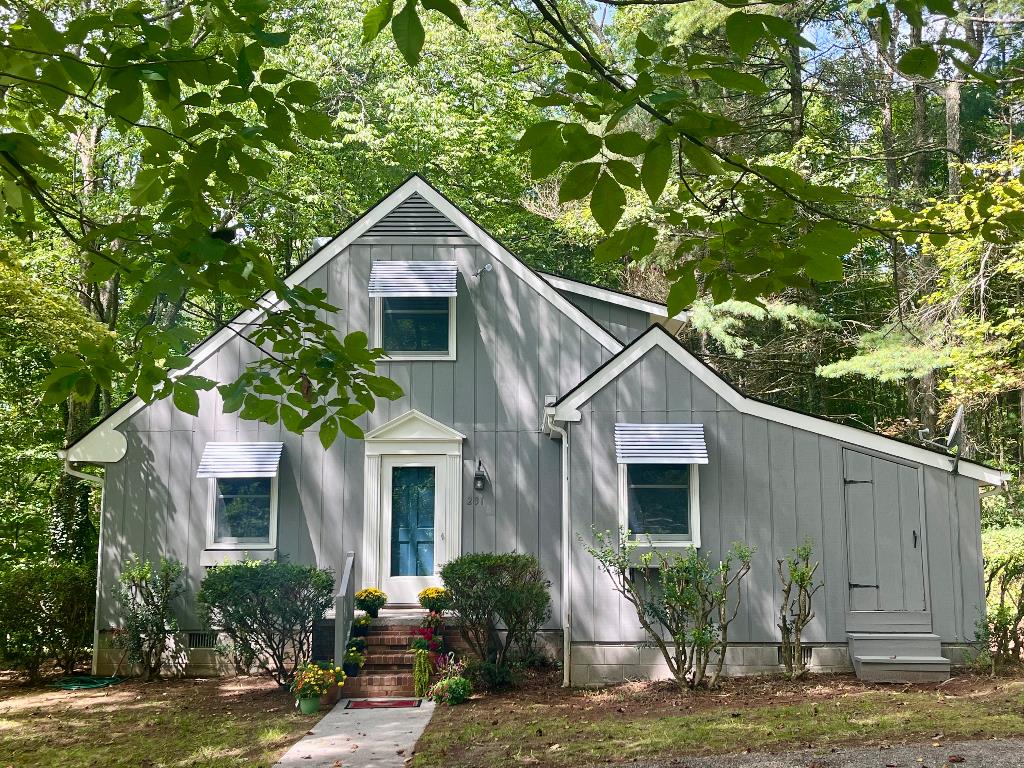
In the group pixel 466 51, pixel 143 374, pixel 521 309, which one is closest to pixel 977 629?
pixel 521 309

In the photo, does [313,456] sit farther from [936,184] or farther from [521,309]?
[936,184]

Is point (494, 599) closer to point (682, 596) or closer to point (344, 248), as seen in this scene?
point (682, 596)

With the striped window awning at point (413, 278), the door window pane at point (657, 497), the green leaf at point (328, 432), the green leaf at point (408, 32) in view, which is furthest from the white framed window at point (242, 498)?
the green leaf at point (408, 32)

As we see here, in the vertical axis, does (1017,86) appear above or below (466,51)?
below

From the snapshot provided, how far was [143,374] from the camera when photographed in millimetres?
3699

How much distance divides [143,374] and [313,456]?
29.6 ft

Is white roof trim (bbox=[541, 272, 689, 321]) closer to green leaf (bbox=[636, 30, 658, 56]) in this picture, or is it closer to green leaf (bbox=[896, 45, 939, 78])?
green leaf (bbox=[896, 45, 939, 78])

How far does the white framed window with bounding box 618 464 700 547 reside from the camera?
11.1m

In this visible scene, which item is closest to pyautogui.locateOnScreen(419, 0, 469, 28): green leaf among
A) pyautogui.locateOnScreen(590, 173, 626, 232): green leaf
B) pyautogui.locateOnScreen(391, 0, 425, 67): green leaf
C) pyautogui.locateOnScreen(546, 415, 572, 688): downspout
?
pyautogui.locateOnScreen(391, 0, 425, 67): green leaf

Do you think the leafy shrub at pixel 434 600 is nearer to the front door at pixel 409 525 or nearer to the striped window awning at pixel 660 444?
the front door at pixel 409 525

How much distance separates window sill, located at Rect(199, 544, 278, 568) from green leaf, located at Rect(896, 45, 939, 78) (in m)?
10.9

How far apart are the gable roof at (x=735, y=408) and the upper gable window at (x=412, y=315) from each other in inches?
90.4

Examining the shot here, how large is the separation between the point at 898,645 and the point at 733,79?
Result: 9.73 metres

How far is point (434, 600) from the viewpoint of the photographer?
36.9 ft
